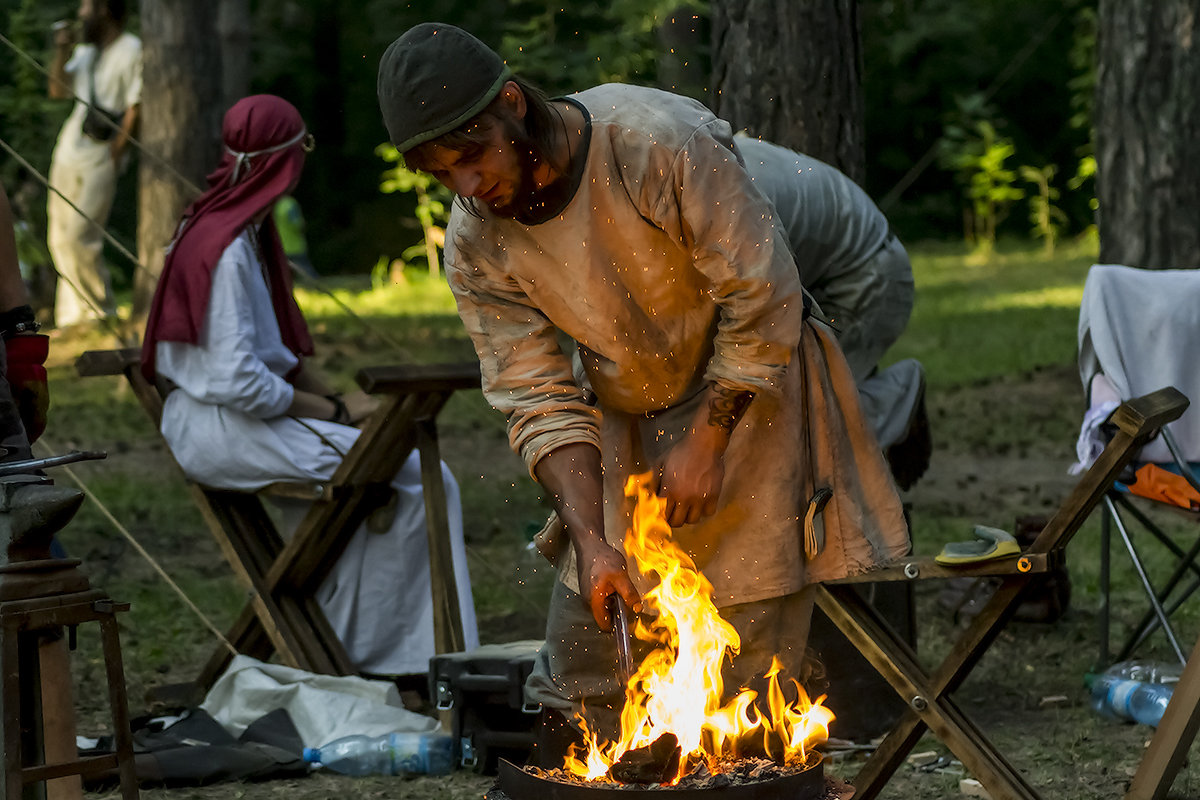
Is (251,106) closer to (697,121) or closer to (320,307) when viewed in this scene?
(697,121)

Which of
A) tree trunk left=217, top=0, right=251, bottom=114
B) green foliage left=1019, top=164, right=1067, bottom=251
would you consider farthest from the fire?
green foliage left=1019, top=164, right=1067, bottom=251

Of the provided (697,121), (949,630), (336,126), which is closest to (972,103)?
(336,126)

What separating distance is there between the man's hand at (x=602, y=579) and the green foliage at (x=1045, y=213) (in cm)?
1581

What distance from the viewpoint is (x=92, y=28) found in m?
10.3

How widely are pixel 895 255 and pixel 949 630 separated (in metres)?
1.71

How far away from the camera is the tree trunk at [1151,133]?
8.52m

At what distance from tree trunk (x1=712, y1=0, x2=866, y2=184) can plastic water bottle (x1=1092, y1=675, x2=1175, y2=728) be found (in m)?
1.82

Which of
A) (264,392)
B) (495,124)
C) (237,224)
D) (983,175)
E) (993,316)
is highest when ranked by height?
(495,124)

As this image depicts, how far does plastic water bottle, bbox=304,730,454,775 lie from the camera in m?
4.50

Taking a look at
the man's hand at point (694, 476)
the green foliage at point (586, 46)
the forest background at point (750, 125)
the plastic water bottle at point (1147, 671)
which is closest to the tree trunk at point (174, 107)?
the forest background at point (750, 125)

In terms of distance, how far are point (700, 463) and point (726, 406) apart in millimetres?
121

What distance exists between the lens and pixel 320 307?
46.0ft

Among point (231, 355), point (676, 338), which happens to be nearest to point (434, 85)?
point (676, 338)

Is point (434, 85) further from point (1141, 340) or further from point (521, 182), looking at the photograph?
point (1141, 340)
